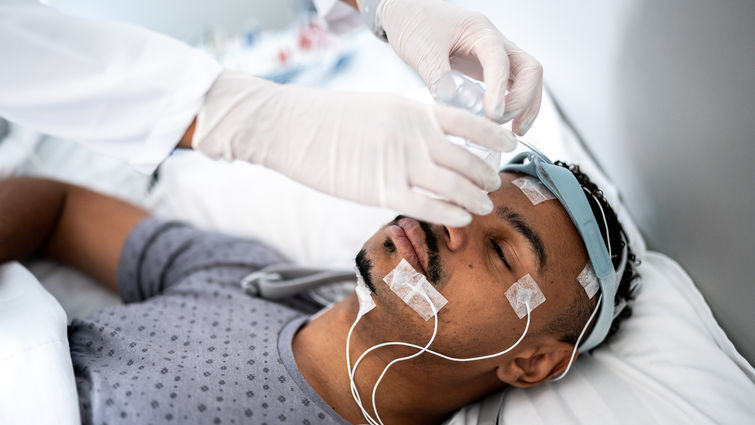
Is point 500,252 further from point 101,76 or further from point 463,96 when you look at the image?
point 101,76

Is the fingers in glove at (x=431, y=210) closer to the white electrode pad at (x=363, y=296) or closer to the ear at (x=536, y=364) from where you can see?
the white electrode pad at (x=363, y=296)

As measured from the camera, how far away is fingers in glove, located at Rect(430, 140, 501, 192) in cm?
92

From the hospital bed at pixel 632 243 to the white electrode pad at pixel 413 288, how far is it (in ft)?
1.21

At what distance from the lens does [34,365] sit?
1.13 m

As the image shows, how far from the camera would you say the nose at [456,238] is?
47.2 inches

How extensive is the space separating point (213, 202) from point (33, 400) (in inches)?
38.1

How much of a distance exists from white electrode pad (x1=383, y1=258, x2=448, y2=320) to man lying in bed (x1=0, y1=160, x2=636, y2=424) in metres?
0.02

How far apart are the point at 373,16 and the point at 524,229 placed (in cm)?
71

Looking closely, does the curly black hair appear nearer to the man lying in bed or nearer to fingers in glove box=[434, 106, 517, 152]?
the man lying in bed

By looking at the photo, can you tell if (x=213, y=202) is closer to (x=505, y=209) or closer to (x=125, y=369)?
(x=125, y=369)

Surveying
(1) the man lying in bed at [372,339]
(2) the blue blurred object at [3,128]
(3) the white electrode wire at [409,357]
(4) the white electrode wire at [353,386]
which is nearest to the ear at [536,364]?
(1) the man lying in bed at [372,339]

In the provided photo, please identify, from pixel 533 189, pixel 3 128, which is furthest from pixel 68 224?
pixel 533 189

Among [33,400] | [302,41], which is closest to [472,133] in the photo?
[33,400]

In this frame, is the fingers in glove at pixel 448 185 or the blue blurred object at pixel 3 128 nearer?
the fingers in glove at pixel 448 185
